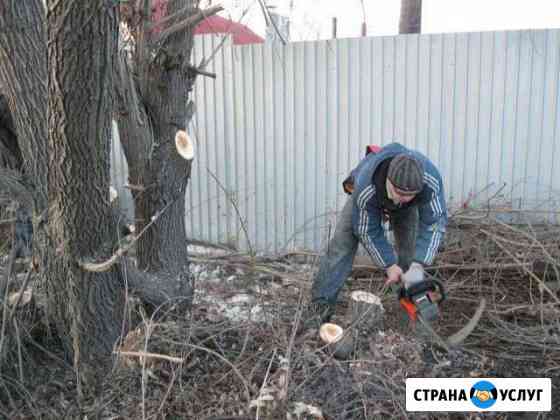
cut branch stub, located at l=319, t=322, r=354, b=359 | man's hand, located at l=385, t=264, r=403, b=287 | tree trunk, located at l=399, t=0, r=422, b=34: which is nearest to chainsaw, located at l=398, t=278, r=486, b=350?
man's hand, located at l=385, t=264, r=403, b=287

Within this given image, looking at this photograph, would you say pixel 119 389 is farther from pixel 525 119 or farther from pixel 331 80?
pixel 525 119

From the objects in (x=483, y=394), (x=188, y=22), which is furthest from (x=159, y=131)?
(x=483, y=394)

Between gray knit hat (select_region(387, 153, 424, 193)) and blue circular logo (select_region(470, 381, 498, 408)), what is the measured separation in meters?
1.05

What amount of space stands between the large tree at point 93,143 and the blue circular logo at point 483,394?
174cm

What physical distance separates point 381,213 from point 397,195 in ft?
1.06

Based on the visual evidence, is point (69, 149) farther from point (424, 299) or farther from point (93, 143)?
point (424, 299)

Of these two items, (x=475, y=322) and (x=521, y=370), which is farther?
(x=475, y=322)

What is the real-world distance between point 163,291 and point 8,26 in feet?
5.26

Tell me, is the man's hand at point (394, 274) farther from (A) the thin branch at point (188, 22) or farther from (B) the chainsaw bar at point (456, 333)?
(A) the thin branch at point (188, 22)

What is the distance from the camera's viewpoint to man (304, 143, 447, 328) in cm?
268

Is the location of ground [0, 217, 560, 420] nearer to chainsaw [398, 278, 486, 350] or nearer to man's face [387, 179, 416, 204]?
chainsaw [398, 278, 486, 350]

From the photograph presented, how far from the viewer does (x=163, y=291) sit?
286cm

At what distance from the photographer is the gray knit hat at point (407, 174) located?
257cm

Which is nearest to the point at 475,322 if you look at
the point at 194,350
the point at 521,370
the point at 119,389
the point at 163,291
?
the point at 521,370
